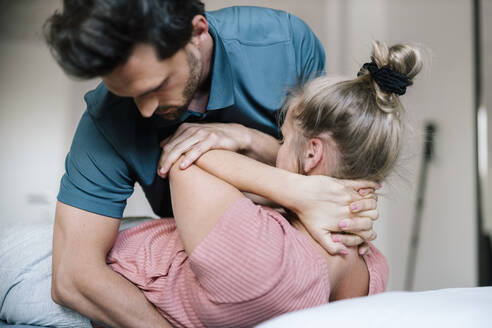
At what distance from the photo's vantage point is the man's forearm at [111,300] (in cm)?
93

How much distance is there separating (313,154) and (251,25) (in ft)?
1.83

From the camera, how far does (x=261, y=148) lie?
1180 mm

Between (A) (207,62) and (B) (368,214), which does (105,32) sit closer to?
(A) (207,62)

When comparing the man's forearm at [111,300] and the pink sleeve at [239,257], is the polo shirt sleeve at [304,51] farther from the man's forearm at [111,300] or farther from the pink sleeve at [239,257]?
the man's forearm at [111,300]

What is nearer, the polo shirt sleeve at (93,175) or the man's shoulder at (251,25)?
the polo shirt sleeve at (93,175)

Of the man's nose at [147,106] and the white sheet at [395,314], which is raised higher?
the man's nose at [147,106]

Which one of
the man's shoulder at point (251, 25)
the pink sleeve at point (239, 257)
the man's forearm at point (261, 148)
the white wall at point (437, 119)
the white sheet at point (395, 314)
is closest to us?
the white sheet at point (395, 314)

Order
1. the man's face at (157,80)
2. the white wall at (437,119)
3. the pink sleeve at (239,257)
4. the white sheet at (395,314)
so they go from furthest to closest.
→ the white wall at (437,119), the man's face at (157,80), the pink sleeve at (239,257), the white sheet at (395,314)

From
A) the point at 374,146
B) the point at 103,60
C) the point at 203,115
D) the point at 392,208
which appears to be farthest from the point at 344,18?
the point at 103,60

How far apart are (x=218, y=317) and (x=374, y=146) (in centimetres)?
47

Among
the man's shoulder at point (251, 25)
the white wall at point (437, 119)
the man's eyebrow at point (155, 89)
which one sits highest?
the man's shoulder at point (251, 25)

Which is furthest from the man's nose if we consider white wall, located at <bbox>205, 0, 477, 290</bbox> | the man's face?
white wall, located at <bbox>205, 0, 477, 290</bbox>

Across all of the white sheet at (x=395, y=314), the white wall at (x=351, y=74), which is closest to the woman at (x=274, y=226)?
the white sheet at (x=395, y=314)

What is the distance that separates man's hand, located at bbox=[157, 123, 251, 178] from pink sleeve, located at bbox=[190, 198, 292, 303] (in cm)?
21
